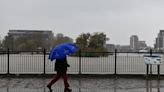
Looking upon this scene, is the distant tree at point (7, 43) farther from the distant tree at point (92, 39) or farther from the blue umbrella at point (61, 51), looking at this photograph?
the blue umbrella at point (61, 51)

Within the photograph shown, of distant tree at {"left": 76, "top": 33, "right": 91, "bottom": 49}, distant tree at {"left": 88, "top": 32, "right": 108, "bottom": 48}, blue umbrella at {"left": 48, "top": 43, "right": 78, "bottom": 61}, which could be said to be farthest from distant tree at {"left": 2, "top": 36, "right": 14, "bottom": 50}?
blue umbrella at {"left": 48, "top": 43, "right": 78, "bottom": 61}

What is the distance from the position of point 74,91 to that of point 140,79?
19.2ft

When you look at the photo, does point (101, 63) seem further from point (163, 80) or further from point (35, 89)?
point (35, 89)

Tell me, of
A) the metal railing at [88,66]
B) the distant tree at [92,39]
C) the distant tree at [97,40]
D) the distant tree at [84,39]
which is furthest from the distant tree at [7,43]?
the metal railing at [88,66]

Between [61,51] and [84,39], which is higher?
[84,39]

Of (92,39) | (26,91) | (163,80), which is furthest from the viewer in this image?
(92,39)

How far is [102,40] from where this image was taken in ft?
261

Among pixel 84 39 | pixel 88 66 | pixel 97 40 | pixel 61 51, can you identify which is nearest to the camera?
pixel 61 51

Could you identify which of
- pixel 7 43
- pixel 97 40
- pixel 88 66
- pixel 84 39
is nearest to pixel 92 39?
pixel 97 40

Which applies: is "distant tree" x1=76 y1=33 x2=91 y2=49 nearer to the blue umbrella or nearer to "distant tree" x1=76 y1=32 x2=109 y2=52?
"distant tree" x1=76 y1=32 x2=109 y2=52

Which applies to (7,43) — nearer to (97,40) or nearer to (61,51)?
(97,40)

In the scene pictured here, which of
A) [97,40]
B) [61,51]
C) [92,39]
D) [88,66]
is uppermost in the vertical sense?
[92,39]

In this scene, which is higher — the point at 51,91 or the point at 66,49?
the point at 66,49

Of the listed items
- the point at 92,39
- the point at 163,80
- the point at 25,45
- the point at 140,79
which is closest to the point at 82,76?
the point at 140,79
